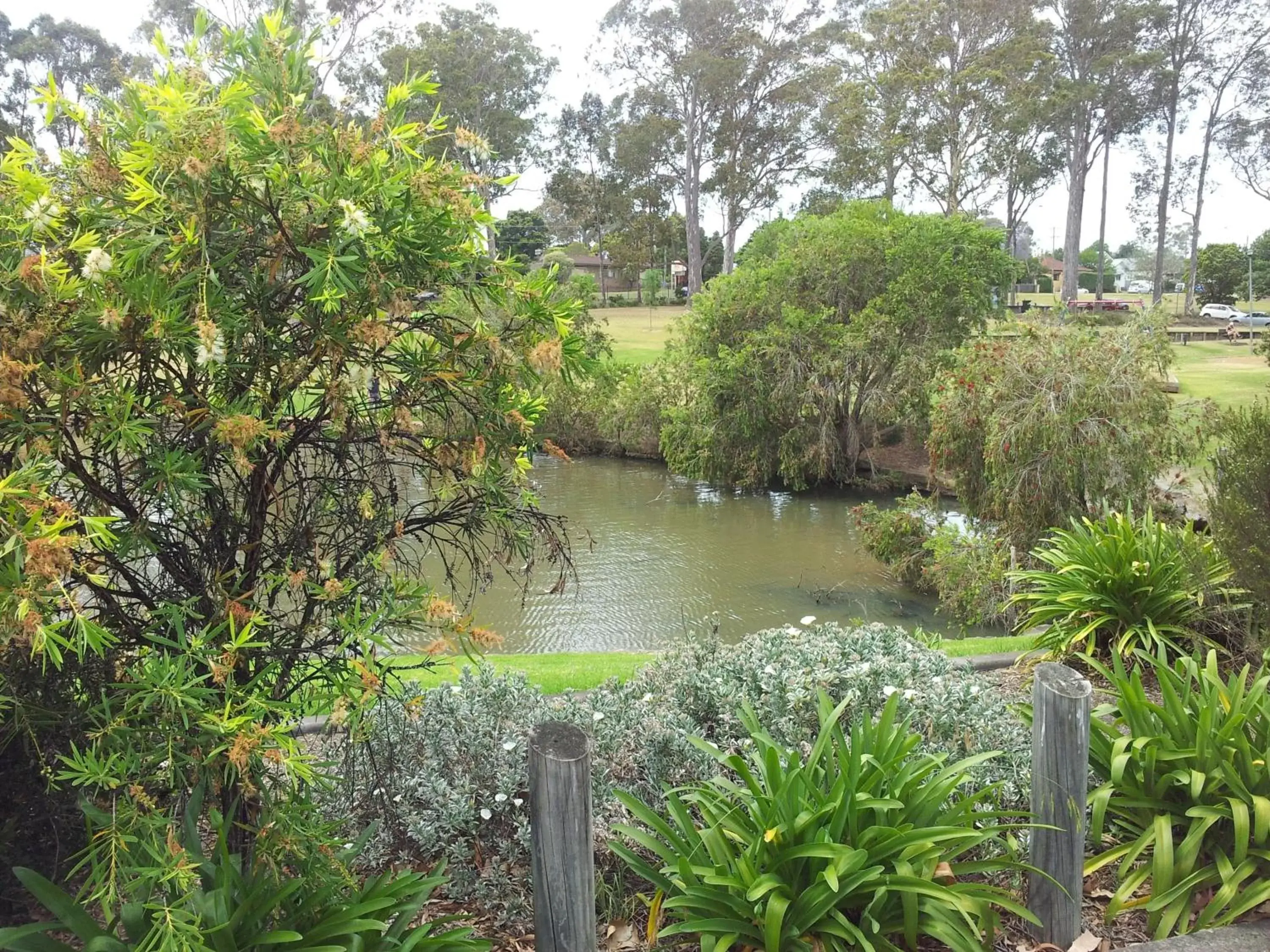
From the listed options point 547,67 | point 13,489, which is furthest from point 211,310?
point 547,67

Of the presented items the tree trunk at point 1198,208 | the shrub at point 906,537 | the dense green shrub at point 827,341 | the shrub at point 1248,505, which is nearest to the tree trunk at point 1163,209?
the tree trunk at point 1198,208

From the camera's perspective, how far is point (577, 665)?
24.7ft

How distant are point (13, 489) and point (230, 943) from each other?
4.61ft

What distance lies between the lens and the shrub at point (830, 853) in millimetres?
2844

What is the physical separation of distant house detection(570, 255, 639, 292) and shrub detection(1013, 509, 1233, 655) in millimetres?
48302

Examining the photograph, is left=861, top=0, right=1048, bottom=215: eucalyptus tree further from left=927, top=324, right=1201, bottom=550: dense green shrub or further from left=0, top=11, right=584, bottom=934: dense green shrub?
left=0, top=11, right=584, bottom=934: dense green shrub

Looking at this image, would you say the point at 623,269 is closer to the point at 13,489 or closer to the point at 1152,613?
the point at 1152,613

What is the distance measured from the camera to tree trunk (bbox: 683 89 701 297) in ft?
127

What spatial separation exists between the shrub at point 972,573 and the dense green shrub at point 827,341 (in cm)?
701

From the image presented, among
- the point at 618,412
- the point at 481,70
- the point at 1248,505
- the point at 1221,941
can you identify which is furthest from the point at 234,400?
the point at 481,70

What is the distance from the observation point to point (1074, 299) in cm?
3809

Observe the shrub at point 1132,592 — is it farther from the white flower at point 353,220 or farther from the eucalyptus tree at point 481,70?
the eucalyptus tree at point 481,70

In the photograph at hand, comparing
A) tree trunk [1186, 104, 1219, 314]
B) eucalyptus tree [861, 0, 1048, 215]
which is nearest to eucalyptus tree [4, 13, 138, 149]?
eucalyptus tree [861, 0, 1048, 215]

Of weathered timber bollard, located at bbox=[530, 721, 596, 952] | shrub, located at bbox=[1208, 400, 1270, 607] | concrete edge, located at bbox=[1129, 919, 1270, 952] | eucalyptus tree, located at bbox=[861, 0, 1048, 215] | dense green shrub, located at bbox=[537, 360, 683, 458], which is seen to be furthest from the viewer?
eucalyptus tree, located at bbox=[861, 0, 1048, 215]
